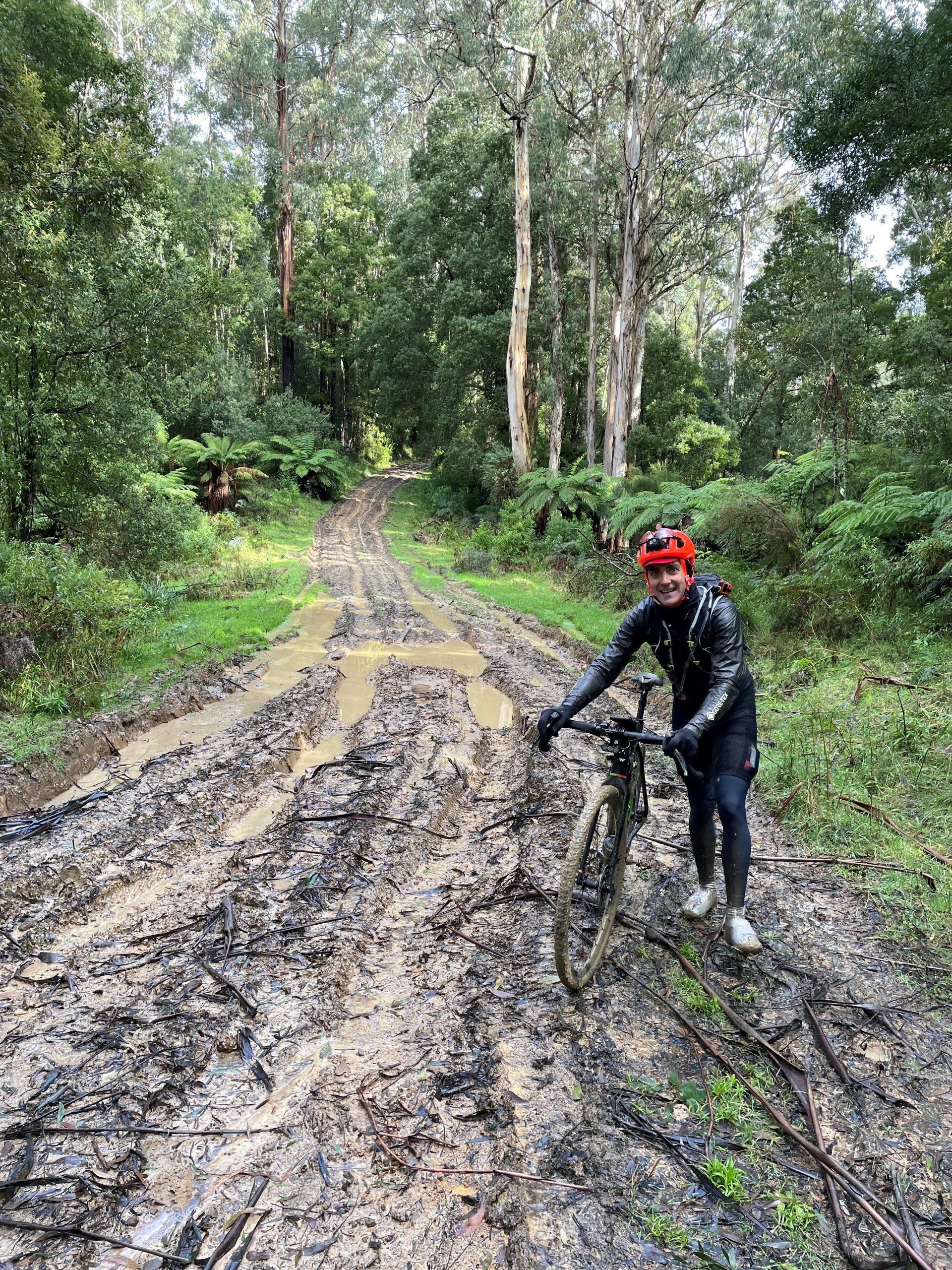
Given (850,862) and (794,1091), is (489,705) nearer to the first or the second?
(850,862)

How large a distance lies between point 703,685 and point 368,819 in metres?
2.80

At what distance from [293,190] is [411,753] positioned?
3561 cm

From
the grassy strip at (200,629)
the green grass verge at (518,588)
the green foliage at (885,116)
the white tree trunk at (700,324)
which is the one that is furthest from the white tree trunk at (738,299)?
the grassy strip at (200,629)

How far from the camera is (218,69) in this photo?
3975cm

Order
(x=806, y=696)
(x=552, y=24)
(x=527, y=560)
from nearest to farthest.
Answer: (x=806, y=696)
(x=527, y=560)
(x=552, y=24)

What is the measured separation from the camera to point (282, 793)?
6.26 m

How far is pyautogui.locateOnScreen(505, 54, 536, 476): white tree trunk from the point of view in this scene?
70.9 ft

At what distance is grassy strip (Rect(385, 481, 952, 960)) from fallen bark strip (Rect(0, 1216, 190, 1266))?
A: 363 centimetres

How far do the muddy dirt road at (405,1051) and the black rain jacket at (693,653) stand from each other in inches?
54.8

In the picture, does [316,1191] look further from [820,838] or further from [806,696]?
[806,696]

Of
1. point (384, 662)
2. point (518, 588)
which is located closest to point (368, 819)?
point (384, 662)

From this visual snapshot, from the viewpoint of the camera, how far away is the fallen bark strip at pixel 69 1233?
7.54 feet

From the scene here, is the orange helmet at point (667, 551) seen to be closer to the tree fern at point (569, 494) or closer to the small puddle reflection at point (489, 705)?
the small puddle reflection at point (489, 705)

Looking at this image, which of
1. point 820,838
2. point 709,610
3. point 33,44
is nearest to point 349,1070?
point 709,610
